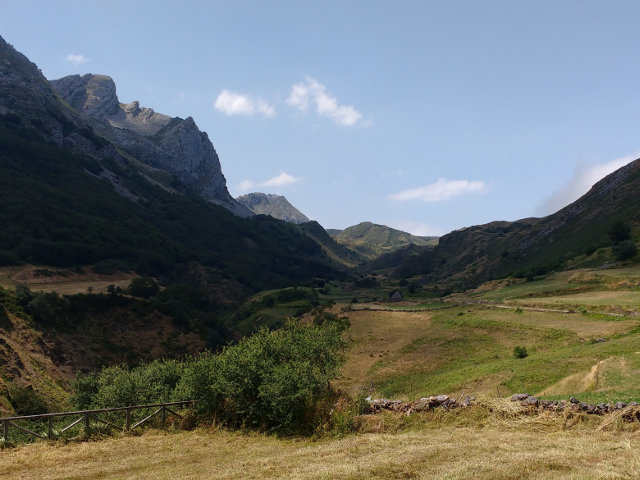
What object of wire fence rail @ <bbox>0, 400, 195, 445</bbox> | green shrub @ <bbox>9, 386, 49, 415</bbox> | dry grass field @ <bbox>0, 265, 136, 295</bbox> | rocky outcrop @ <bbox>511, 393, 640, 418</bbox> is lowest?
green shrub @ <bbox>9, 386, 49, 415</bbox>

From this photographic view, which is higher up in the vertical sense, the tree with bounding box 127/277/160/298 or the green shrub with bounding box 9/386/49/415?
the tree with bounding box 127/277/160/298

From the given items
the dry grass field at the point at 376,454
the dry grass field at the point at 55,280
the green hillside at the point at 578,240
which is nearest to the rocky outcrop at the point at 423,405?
the dry grass field at the point at 376,454

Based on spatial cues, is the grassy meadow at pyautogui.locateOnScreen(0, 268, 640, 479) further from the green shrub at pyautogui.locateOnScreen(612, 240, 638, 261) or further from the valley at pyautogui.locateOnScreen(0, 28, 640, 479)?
the green shrub at pyautogui.locateOnScreen(612, 240, 638, 261)

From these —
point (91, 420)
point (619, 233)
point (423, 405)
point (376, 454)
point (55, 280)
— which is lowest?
point (91, 420)

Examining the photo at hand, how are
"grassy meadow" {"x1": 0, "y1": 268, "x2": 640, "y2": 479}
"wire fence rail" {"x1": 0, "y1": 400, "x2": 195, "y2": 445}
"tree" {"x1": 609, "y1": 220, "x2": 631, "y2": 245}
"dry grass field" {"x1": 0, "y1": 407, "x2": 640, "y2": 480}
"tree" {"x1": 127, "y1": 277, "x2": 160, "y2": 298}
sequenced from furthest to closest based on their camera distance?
"tree" {"x1": 609, "y1": 220, "x2": 631, "y2": 245}
"tree" {"x1": 127, "y1": 277, "x2": 160, "y2": 298}
"wire fence rail" {"x1": 0, "y1": 400, "x2": 195, "y2": 445}
"grassy meadow" {"x1": 0, "y1": 268, "x2": 640, "y2": 479}
"dry grass field" {"x1": 0, "y1": 407, "x2": 640, "y2": 480}

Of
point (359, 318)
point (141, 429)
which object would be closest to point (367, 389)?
point (141, 429)

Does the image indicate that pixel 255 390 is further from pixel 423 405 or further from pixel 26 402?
pixel 26 402

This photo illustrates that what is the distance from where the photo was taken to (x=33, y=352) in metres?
61.8

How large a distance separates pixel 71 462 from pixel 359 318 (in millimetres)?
67462

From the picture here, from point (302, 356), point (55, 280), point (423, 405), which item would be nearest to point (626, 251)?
point (302, 356)

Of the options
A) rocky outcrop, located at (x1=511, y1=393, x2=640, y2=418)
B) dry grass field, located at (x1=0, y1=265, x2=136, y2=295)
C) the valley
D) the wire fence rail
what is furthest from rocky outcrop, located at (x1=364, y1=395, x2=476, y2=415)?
dry grass field, located at (x1=0, y1=265, x2=136, y2=295)

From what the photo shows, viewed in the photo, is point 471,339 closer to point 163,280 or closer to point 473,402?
point 473,402

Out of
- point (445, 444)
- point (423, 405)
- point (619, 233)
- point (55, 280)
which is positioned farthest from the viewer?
point (619, 233)

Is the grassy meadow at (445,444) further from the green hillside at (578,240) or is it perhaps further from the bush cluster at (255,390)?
the green hillside at (578,240)
